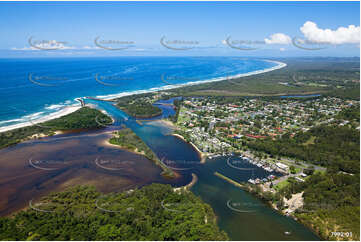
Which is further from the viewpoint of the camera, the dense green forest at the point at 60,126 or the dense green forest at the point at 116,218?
the dense green forest at the point at 60,126

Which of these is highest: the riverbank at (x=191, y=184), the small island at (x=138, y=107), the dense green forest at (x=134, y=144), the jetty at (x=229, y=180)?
the small island at (x=138, y=107)

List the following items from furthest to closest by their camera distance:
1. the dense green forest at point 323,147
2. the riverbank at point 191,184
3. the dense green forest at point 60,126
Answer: the dense green forest at point 60,126, the dense green forest at point 323,147, the riverbank at point 191,184

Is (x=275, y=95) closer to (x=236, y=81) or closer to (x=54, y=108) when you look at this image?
(x=236, y=81)

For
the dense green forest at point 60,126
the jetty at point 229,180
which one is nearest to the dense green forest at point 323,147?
the jetty at point 229,180

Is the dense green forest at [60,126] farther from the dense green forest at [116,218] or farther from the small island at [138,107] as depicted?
the dense green forest at [116,218]

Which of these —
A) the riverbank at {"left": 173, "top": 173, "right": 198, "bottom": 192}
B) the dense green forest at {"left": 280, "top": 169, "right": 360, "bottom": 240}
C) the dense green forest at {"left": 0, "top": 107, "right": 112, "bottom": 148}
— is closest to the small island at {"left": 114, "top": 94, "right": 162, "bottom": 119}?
the dense green forest at {"left": 0, "top": 107, "right": 112, "bottom": 148}

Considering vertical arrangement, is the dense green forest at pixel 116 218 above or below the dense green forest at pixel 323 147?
below

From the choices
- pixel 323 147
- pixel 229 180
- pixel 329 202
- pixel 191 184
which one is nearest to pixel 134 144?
pixel 191 184

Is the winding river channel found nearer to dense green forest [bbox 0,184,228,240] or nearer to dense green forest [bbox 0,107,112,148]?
dense green forest [bbox 0,184,228,240]

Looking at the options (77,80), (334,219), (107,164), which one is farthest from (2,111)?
(334,219)
